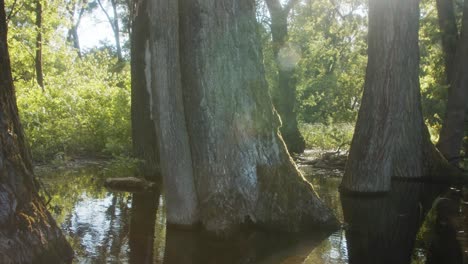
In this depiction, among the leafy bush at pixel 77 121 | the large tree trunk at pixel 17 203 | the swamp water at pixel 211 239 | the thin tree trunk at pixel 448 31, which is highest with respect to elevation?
the thin tree trunk at pixel 448 31

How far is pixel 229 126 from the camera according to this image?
6.79 m

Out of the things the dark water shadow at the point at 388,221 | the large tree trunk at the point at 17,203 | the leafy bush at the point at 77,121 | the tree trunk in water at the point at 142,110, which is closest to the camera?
the large tree trunk at the point at 17,203

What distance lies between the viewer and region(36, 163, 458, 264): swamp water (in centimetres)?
589

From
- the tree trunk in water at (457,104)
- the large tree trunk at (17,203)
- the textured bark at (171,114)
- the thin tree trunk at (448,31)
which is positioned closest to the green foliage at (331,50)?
the thin tree trunk at (448,31)

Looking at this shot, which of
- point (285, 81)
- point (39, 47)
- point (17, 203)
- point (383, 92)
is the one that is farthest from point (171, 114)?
point (39, 47)

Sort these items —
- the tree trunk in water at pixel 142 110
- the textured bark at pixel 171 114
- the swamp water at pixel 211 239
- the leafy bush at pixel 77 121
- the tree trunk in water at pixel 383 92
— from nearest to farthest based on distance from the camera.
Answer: the swamp water at pixel 211 239 → the textured bark at pixel 171 114 → the tree trunk in water at pixel 383 92 → the tree trunk in water at pixel 142 110 → the leafy bush at pixel 77 121

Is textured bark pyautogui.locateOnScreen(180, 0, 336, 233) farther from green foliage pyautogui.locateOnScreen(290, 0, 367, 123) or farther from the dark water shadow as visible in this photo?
green foliage pyautogui.locateOnScreen(290, 0, 367, 123)

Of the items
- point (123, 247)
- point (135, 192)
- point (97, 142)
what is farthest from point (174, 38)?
point (97, 142)

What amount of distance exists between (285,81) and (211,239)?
1532cm

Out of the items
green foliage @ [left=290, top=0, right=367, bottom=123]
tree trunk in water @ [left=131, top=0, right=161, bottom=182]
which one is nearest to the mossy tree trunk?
tree trunk in water @ [left=131, top=0, right=161, bottom=182]

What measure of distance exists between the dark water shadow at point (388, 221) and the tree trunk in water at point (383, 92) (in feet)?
1.71

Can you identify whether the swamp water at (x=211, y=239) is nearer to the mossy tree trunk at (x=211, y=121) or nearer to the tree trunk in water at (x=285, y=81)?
the mossy tree trunk at (x=211, y=121)

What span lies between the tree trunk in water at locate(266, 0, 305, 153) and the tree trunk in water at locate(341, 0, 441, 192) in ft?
31.0

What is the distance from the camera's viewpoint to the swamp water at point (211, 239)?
5.89 metres
